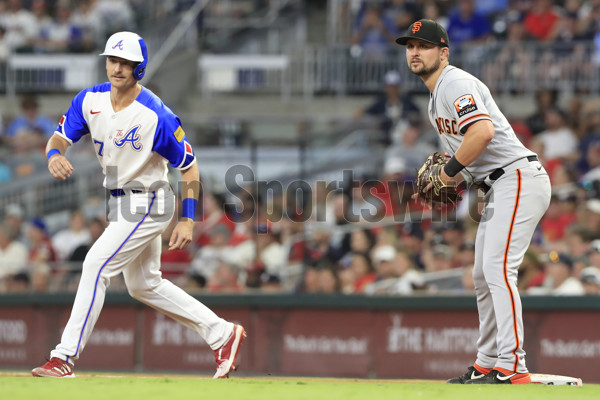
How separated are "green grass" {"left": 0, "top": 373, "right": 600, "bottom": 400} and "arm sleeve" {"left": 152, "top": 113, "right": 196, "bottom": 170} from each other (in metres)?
1.64

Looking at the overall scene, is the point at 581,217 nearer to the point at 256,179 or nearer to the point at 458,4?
the point at 256,179

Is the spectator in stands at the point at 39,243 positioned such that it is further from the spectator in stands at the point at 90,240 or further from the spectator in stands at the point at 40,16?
the spectator in stands at the point at 40,16

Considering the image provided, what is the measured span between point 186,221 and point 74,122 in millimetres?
1091

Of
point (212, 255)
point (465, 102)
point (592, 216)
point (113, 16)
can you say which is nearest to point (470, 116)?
point (465, 102)

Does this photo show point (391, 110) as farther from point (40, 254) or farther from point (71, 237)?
point (40, 254)

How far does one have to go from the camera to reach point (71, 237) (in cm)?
1295

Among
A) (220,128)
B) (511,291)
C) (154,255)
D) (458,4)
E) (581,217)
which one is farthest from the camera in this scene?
(458,4)

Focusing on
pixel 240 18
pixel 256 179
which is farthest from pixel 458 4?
pixel 256 179

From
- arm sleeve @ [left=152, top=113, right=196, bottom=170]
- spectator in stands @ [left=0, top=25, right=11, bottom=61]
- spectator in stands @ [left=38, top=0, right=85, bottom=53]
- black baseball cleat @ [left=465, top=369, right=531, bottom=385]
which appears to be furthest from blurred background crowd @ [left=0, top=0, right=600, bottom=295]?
arm sleeve @ [left=152, top=113, right=196, bottom=170]

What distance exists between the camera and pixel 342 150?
1254 cm

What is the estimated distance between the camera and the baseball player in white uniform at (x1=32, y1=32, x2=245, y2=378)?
6504 millimetres

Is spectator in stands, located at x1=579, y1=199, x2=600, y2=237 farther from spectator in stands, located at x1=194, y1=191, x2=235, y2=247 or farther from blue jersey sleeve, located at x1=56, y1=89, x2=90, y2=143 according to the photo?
blue jersey sleeve, located at x1=56, y1=89, x2=90, y2=143

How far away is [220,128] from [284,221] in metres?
1.82

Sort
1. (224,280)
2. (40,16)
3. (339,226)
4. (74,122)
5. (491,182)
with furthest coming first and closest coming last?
(40,16), (339,226), (224,280), (74,122), (491,182)
